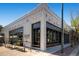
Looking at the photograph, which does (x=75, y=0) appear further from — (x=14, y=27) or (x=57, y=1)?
(x=14, y=27)

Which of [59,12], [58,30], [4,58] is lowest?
[4,58]

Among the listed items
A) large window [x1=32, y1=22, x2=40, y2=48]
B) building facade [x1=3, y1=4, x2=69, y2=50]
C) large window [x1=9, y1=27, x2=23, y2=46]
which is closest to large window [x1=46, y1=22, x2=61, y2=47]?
building facade [x1=3, y1=4, x2=69, y2=50]

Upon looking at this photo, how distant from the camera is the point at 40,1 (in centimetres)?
620

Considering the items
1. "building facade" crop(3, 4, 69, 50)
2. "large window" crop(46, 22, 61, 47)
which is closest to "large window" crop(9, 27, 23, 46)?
"building facade" crop(3, 4, 69, 50)

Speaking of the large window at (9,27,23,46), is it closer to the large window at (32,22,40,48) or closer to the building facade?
the building facade

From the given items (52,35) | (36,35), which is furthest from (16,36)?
(52,35)

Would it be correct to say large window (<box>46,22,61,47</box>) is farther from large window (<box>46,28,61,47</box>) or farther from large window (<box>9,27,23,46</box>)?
large window (<box>9,27,23,46</box>)

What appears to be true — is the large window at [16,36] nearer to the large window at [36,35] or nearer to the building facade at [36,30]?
the building facade at [36,30]

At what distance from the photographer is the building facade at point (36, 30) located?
6520mm

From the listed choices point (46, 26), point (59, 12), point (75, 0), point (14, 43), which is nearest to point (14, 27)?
point (14, 43)

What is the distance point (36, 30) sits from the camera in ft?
21.8

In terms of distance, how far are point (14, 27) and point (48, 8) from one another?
3.46ft

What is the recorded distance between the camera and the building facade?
652 cm

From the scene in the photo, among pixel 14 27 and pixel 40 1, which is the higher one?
pixel 40 1
